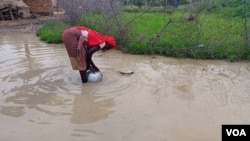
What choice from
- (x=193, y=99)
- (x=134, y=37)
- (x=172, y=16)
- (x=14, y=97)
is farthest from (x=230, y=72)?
(x=14, y=97)

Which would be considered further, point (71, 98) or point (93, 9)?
point (93, 9)

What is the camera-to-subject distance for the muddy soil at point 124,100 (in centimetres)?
449

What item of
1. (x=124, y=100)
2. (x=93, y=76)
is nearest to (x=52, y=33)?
(x=93, y=76)

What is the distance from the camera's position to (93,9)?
10.2m

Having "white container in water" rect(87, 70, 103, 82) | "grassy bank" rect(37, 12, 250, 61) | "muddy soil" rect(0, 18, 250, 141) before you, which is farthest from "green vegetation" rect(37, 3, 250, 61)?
"white container in water" rect(87, 70, 103, 82)

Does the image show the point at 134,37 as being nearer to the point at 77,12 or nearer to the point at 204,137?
the point at 77,12

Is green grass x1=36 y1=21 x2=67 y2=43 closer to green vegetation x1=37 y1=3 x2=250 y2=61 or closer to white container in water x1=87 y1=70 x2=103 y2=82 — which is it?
green vegetation x1=37 y1=3 x2=250 y2=61

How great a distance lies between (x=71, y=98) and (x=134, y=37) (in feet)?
12.9

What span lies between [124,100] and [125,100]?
17 mm

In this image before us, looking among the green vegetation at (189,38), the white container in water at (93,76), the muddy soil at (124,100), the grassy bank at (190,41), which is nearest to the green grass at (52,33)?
the green vegetation at (189,38)

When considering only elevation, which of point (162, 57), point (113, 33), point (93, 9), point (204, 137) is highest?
point (93, 9)

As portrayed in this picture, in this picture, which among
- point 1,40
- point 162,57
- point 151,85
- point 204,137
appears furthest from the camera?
point 1,40

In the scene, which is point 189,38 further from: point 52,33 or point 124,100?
point 52,33

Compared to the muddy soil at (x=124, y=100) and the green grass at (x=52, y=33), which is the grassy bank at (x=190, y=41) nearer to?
the muddy soil at (x=124, y=100)
